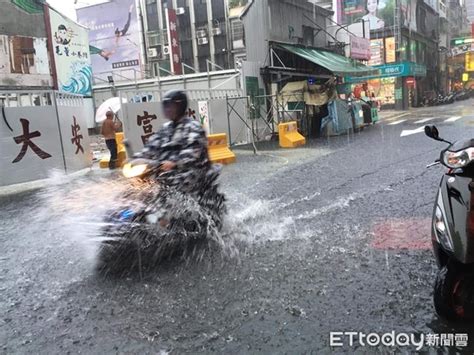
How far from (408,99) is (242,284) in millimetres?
39526

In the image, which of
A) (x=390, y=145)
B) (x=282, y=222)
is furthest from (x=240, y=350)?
(x=390, y=145)

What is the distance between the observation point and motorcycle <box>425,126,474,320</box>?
298cm

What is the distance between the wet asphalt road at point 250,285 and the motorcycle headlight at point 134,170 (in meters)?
0.35

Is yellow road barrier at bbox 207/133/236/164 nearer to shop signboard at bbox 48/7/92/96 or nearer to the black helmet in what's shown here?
the black helmet

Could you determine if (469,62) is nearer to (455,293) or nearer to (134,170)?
(134,170)

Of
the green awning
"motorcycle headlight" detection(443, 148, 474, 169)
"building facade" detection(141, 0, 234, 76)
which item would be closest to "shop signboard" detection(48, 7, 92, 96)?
the green awning

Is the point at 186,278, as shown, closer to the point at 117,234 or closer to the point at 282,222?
the point at 117,234

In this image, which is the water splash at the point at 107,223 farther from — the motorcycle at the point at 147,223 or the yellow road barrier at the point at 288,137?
the yellow road barrier at the point at 288,137

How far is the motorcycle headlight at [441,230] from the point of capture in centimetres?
309

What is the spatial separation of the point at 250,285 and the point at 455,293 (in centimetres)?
176

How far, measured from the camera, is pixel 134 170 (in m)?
4.83

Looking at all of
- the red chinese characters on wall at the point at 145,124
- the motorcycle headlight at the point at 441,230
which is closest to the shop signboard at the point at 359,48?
the red chinese characters on wall at the point at 145,124

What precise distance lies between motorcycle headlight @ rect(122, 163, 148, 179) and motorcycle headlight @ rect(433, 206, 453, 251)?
9.59 ft

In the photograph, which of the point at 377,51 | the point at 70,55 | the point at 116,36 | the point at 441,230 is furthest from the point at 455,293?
the point at 377,51
